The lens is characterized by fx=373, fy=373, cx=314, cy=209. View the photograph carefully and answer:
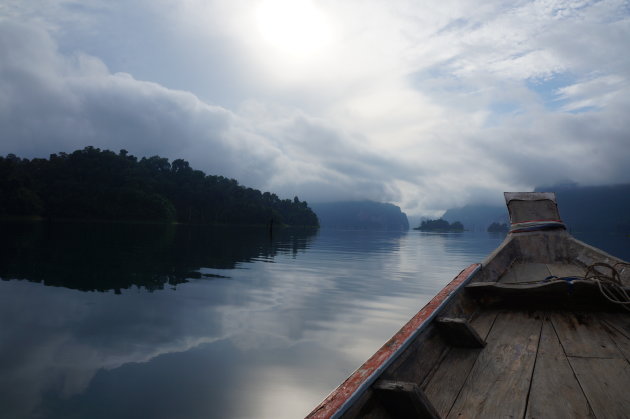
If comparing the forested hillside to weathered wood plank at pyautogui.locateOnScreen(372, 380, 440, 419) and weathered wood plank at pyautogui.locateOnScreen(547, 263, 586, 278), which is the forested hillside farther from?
weathered wood plank at pyautogui.locateOnScreen(372, 380, 440, 419)

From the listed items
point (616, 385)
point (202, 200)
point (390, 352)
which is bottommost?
point (616, 385)

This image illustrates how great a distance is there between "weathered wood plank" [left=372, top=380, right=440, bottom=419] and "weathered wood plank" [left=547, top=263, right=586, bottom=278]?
20.4ft

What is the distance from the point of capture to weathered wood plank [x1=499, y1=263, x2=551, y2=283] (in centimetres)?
687

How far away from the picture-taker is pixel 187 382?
5273 millimetres

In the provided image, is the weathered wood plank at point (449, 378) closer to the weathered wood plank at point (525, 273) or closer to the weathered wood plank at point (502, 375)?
the weathered wood plank at point (502, 375)

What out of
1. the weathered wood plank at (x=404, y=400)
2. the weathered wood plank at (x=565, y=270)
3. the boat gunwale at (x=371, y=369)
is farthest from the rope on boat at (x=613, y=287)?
the weathered wood plank at (x=404, y=400)

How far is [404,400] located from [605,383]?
1797 millimetres

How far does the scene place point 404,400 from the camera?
2.13 m

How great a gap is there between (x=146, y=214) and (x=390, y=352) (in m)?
105

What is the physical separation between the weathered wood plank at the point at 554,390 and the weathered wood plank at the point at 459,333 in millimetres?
508

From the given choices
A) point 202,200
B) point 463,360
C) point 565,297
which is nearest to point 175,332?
point 463,360

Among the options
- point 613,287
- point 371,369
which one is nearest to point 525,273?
point 613,287

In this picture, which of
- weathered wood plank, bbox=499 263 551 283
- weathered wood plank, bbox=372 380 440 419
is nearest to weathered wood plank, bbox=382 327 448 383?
weathered wood plank, bbox=372 380 440 419

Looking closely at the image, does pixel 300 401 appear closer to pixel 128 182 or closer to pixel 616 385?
pixel 616 385
